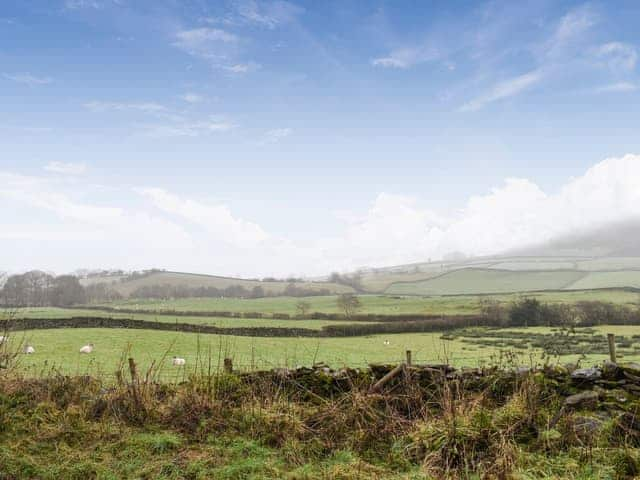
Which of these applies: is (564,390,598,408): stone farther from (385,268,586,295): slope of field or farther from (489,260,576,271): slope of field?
(489,260,576,271): slope of field

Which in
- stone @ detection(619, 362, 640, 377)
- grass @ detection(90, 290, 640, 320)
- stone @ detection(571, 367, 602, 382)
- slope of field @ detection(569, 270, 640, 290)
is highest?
stone @ detection(619, 362, 640, 377)

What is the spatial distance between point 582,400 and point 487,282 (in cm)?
12915

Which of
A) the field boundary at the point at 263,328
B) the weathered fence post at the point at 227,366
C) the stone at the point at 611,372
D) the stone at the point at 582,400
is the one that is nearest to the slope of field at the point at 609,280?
the field boundary at the point at 263,328

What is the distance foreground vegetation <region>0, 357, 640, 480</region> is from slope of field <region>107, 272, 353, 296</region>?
109 meters

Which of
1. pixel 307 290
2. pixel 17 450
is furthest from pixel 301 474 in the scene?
pixel 307 290

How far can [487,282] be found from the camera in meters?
129

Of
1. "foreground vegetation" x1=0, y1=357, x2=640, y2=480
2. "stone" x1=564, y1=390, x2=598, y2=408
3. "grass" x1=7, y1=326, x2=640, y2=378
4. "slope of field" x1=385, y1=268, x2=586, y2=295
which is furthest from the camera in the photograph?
"slope of field" x1=385, y1=268, x2=586, y2=295

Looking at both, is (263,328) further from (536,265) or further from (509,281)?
(536,265)

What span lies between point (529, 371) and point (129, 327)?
133 feet

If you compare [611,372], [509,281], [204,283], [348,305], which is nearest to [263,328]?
[348,305]

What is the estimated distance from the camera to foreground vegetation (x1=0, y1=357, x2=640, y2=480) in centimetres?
638

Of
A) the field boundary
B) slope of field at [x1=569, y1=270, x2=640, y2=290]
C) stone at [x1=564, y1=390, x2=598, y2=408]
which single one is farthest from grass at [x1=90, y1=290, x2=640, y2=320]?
stone at [x1=564, y1=390, x2=598, y2=408]

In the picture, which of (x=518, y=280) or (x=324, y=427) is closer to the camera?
(x=324, y=427)

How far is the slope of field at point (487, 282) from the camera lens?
119 metres
